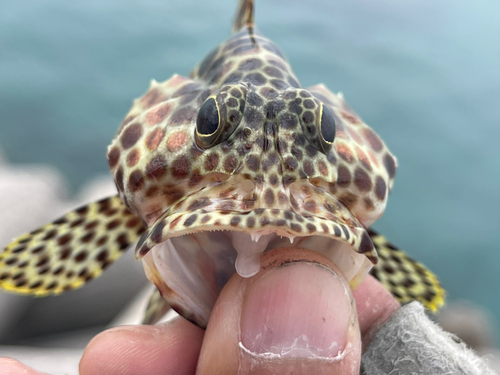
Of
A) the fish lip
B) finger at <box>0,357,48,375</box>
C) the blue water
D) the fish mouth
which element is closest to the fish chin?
the fish mouth

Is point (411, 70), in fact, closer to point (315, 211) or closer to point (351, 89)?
point (351, 89)

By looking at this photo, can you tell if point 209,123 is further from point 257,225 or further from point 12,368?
point 12,368

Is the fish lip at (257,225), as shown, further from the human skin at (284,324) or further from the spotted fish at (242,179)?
the human skin at (284,324)

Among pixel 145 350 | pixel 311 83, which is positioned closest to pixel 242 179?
pixel 145 350

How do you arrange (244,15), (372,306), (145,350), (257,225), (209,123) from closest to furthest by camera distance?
1. (257,225)
2. (209,123)
3. (145,350)
4. (372,306)
5. (244,15)

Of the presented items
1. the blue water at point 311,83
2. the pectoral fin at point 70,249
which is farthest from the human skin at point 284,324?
the blue water at point 311,83

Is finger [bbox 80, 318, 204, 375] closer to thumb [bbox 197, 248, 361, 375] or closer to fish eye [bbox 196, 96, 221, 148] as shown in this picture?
thumb [bbox 197, 248, 361, 375]
